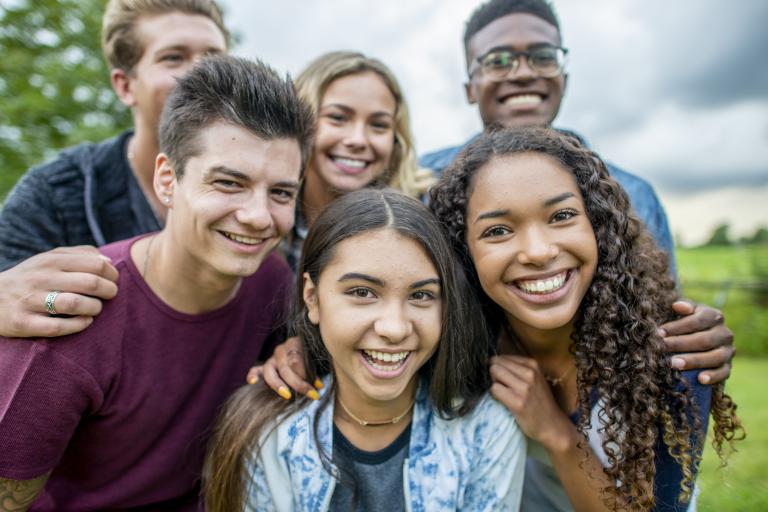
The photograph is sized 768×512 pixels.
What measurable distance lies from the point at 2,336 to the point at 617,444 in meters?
2.41

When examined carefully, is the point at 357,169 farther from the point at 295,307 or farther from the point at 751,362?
the point at 751,362

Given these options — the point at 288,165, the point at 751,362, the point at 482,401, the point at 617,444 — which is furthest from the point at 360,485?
the point at 751,362

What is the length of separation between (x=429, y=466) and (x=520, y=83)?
259 centimetres

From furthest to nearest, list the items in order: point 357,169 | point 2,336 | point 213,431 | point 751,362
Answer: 1. point 751,362
2. point 357,169
3. point 213,431
4. point 2,336

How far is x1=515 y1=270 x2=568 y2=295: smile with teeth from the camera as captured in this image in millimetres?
2240

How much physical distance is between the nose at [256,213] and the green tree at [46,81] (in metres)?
8.25

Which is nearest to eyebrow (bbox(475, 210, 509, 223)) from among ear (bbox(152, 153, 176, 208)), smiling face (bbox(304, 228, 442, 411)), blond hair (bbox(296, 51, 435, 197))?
smiling face (bbox(304, 228, 442, 411))

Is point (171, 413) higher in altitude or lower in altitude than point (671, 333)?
lower

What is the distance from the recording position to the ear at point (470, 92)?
406 cm

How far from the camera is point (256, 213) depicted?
230 cm

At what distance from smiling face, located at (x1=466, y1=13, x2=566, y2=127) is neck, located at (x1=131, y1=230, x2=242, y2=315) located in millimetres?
2241

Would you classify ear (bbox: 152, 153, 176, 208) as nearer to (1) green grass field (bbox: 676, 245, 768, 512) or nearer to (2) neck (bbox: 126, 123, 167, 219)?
(2) neck (bbox: 126, 123, 167, 219)

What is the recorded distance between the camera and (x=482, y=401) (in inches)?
98.0

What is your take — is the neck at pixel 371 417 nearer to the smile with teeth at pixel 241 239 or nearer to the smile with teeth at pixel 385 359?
the smile with teeth at pixel 385 359
